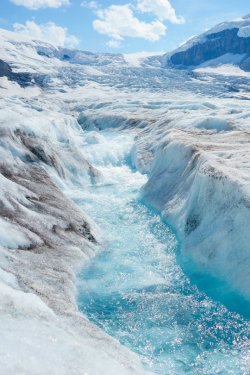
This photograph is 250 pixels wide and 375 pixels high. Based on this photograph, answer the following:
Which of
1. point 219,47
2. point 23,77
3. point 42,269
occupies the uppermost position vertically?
point 219,47

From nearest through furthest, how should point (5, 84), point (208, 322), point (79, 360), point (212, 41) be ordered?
point (79, 360)
point (208, 322)
point (5, 84)
point (212, 41)

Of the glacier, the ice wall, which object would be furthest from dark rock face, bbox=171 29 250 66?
the ice wall

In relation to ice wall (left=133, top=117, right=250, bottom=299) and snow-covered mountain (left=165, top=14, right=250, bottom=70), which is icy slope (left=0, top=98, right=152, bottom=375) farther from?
snow-covered mountain (left=165, top=14, right=250, bottom=70)

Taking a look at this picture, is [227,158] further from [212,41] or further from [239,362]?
[212,41]

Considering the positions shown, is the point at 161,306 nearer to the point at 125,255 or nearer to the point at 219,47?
the point at 125,255

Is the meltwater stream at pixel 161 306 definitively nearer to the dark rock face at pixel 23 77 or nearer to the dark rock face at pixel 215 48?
the dark rock face at pixel 23 77

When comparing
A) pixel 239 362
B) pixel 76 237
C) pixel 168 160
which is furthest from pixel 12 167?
pixel 239 362

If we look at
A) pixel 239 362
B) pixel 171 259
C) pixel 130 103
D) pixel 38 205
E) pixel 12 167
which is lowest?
pixel 239 362

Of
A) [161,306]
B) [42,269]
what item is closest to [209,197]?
[161,306]
